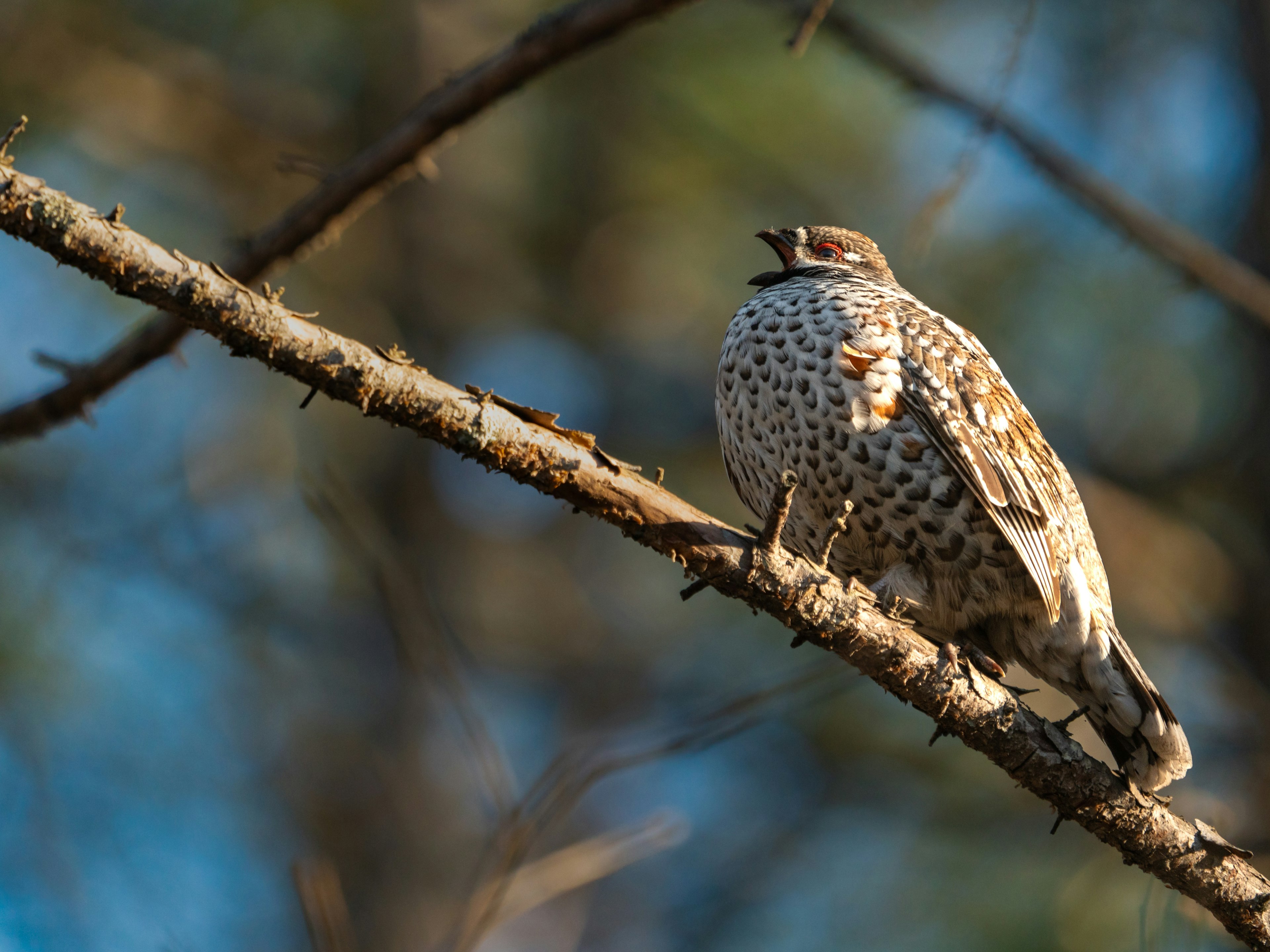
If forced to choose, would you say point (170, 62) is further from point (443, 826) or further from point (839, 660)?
point (839, 660)

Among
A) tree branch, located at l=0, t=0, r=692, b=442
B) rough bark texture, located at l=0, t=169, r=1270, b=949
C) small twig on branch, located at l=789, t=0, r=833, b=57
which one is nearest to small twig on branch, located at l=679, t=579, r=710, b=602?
rough bark texture, located at l=0, t=169, r=1270, b=949

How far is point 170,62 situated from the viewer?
798 centimetres

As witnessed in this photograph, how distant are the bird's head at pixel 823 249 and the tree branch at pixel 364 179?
5.06 feet

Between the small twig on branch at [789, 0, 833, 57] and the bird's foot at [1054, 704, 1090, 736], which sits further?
the bird's foot at [1054, 704, 1090, 736]

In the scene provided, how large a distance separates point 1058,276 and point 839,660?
6401 mm

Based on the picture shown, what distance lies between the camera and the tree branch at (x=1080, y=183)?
3.11 m

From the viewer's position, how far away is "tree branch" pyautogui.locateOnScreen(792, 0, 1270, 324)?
3105mm

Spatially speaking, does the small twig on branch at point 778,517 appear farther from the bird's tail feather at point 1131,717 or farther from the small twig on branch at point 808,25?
the bird's tail feather at point 1131,717

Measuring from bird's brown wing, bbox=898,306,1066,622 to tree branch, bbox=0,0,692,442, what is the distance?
4.47 feet

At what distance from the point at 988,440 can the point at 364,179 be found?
2072 mm

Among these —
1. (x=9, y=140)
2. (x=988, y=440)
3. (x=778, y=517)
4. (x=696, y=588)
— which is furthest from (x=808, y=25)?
(x=9, y=140)

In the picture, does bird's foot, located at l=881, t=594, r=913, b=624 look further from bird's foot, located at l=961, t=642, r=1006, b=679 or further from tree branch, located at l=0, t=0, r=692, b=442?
tree branch, located at l=0, t=0, r=692, b=442

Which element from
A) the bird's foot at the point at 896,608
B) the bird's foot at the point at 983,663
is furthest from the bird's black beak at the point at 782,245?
the bird's foot at the point at 983,663

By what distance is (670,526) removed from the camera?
2.11m
